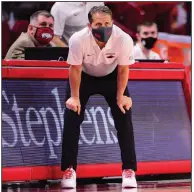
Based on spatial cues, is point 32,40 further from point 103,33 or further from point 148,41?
point 148,41

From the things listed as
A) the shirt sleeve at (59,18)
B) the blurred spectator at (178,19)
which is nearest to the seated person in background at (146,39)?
the shirt sleeve at (59,18)

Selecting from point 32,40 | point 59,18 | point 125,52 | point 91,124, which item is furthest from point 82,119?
point 59,18

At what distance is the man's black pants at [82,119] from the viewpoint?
558cm

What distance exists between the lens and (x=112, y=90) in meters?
5.63

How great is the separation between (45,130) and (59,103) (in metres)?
0.28

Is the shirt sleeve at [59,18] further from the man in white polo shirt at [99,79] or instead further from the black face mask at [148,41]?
the man in white polo shirt at [99,79]

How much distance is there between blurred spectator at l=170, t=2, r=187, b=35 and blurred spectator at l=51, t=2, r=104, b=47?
4405 millimetres

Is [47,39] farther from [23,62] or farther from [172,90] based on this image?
[172,90]

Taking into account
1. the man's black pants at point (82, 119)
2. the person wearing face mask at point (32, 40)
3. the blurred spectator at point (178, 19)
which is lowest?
the man's black pants at point (82, 119)

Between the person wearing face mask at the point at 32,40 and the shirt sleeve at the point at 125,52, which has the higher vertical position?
the person wearing face mask at the point at 32,40

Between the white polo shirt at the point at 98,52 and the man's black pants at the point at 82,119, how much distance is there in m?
0.09

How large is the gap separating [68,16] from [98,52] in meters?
2.57

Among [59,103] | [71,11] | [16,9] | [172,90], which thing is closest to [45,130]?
[59,103]

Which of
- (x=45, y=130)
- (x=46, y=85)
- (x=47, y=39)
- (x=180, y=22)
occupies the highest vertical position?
(x=180, y=22)
